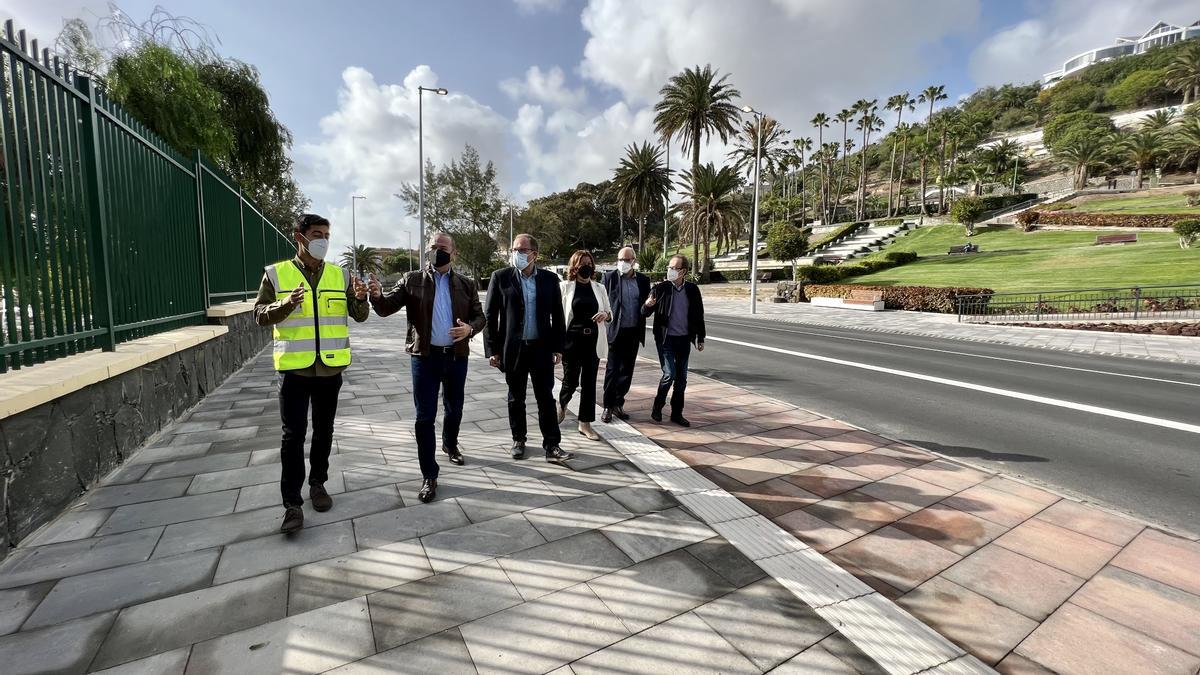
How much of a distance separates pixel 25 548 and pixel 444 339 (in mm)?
2602

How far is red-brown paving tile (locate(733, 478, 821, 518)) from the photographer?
3.61 m

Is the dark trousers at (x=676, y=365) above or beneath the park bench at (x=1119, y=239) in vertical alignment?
beneath

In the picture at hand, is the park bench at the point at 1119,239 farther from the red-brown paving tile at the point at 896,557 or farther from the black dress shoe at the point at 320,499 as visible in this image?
the black dress shoe at the point at 320,499

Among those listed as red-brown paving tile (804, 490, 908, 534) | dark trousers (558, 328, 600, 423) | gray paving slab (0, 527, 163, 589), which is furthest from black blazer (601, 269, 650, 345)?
gray paving slab (0, 527, 163, 589)

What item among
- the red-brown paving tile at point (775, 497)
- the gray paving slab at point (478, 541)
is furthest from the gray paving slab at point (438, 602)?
the red-brown paving tile at point (775, 497)

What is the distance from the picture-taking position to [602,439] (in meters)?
5.11

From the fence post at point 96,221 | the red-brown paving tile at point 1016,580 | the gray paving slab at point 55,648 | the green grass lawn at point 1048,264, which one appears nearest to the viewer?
the gray paving slab at point 55,648

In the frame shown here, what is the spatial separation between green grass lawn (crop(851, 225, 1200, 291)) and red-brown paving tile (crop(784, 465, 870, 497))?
27722 millimetres

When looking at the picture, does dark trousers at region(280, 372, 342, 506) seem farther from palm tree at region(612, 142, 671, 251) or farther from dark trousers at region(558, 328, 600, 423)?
palm tree at region(612, 142, 671, 251)

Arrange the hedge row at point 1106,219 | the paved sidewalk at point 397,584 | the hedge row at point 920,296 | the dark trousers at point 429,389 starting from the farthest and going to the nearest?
the hedge row at point 1106,219, the hedge row at point 920,296, the dark trousers at point 429,389, the paved sidewalk at point 397,584

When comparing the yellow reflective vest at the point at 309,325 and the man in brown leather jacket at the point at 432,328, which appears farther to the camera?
the man in brown leather jacket at the point at 432,328

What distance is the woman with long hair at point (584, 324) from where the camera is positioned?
5023mm

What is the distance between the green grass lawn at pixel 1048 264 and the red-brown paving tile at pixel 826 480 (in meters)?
27.7

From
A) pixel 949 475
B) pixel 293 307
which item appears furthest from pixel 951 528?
pixel 293 307
